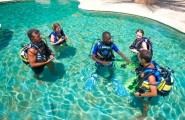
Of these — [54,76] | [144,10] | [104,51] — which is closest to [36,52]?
[54,76]

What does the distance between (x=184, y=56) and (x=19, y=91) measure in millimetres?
8671

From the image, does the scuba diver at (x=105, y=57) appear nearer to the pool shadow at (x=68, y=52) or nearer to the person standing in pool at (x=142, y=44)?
the person standing in pool at (x=142, y=44)

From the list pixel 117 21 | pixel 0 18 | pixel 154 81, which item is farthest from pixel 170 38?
pixel 0 18

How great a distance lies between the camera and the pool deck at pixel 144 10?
1304 centimetres

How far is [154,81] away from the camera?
464cm

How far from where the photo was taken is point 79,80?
25.3 ft

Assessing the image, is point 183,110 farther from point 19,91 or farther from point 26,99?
point 19,91

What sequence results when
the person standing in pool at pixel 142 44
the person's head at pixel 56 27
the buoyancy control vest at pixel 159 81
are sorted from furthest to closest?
the person's head at pixel 56 27
the person standing in pool at pixel 142 44
the buoyancy control vest at pixel 159 81

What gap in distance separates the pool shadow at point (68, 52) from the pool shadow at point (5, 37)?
373 cm

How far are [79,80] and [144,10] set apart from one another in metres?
10.8

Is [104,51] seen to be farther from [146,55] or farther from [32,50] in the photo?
[32,50]

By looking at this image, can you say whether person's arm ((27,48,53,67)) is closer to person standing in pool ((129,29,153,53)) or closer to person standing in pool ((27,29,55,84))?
person standing in pool ((27,29,55,84))

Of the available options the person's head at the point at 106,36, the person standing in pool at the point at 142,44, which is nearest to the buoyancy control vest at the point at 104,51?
the person's head at the point at 106,36

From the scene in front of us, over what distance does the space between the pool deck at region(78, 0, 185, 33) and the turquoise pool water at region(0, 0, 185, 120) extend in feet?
2.57
